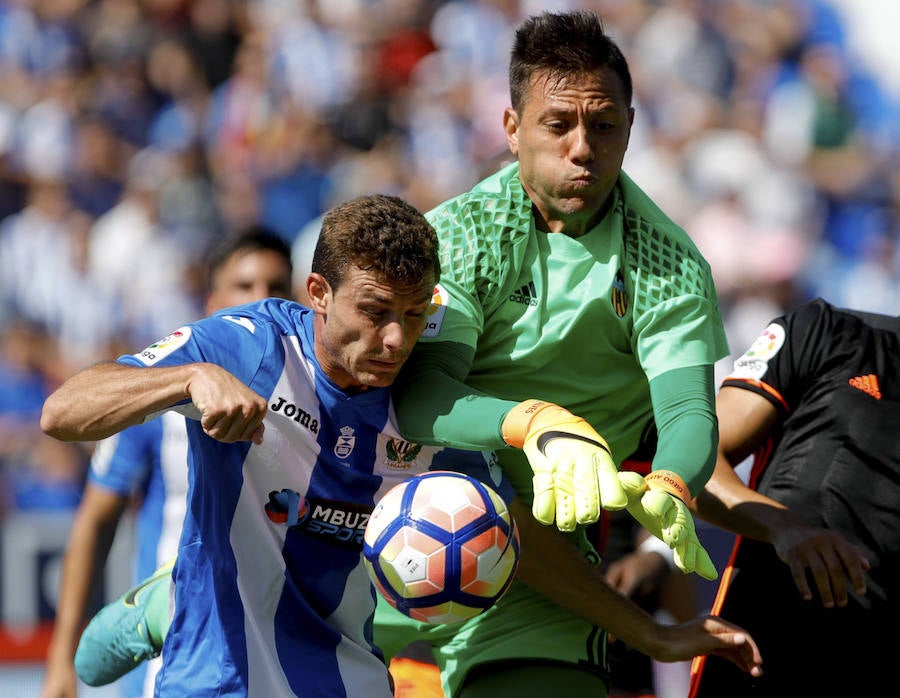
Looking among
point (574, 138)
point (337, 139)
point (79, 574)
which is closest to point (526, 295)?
point (574, 138)

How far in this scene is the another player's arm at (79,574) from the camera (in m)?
5.55

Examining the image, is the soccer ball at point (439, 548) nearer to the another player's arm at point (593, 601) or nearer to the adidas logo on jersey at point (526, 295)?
the another player's arm at point (593, 601)

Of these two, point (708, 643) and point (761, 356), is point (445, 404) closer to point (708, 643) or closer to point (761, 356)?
point (708, 643)

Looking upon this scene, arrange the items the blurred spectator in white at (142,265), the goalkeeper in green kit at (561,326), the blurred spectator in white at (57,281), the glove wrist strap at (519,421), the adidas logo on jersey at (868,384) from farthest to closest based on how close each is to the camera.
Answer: the blurred spectator in white at (57,281)
the blurred spectator in white at (142,265)
the adidas logo on jersey at (868,384)
the goalkeeper in green kit at (561,326)
the glove wrist strap at (519,421)

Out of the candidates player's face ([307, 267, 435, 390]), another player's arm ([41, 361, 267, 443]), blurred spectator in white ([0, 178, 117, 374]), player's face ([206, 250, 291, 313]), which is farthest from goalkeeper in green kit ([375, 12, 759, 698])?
blurred spectator in white ([0, 178, 117, 374])

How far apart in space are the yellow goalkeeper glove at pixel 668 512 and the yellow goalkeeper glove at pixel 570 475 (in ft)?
0.18

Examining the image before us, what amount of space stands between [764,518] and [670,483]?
3.17 feet

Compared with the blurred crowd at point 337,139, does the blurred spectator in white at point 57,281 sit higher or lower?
lower

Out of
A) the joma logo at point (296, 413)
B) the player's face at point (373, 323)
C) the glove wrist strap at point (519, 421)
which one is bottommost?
the joma logo at point (296, 413)

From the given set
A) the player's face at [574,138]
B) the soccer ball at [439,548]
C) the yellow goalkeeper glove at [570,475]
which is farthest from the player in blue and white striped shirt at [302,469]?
the yellow goalkeeper glove at [570,475]

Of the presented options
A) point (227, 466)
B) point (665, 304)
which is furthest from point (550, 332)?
point (227, 466)

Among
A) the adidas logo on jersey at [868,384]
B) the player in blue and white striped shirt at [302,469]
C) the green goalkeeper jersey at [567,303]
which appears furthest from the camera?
the adidas logo on jersey at [868,384]

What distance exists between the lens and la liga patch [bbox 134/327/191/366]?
3.50m

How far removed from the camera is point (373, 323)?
142 inches
